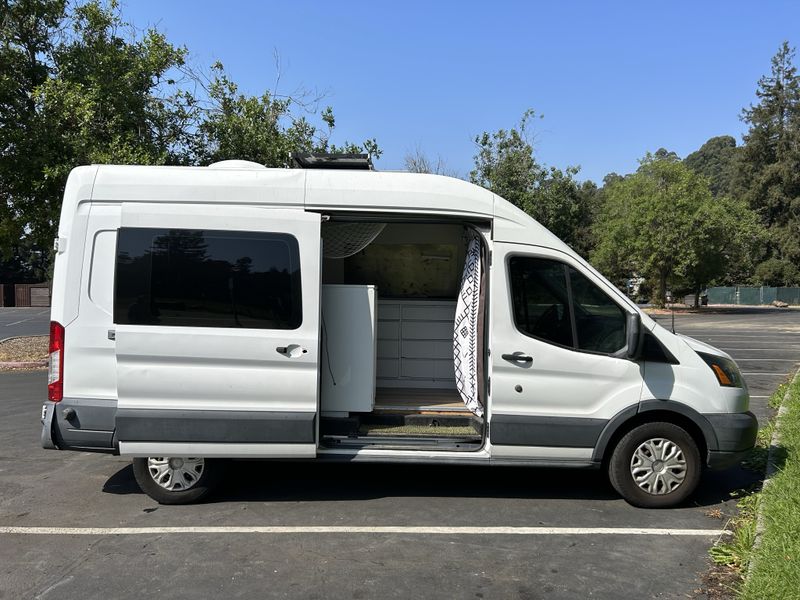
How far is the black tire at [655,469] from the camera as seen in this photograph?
481 cm

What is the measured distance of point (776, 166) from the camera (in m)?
59.4

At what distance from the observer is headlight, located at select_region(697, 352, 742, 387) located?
490 cm

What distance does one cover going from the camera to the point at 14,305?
48.6 metres

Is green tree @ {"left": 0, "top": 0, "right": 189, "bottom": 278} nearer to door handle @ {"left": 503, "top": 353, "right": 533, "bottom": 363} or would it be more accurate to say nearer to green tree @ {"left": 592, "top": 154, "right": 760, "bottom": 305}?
door handle @ {"left": 503, "top": 353, "right": 533, "bottom": 363}

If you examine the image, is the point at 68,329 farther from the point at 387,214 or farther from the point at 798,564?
the point at 798,564

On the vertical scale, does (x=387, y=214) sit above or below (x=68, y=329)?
above

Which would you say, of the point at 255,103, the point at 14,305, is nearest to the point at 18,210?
the point at 255,103

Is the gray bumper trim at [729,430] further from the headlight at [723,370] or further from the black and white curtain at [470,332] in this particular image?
the black and white curtain at [470,332]

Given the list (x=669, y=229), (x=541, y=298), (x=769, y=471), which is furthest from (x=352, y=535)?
(x=669, y=229)

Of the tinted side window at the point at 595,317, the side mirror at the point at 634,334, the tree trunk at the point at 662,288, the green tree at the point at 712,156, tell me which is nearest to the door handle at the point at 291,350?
the tinted side window at the point at 595,317

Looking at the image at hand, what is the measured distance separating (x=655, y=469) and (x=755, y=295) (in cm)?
6172

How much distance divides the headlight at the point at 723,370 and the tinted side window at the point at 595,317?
761mm

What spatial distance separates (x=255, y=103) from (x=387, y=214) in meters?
8.91

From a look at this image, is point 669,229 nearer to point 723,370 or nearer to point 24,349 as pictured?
point 24,349
